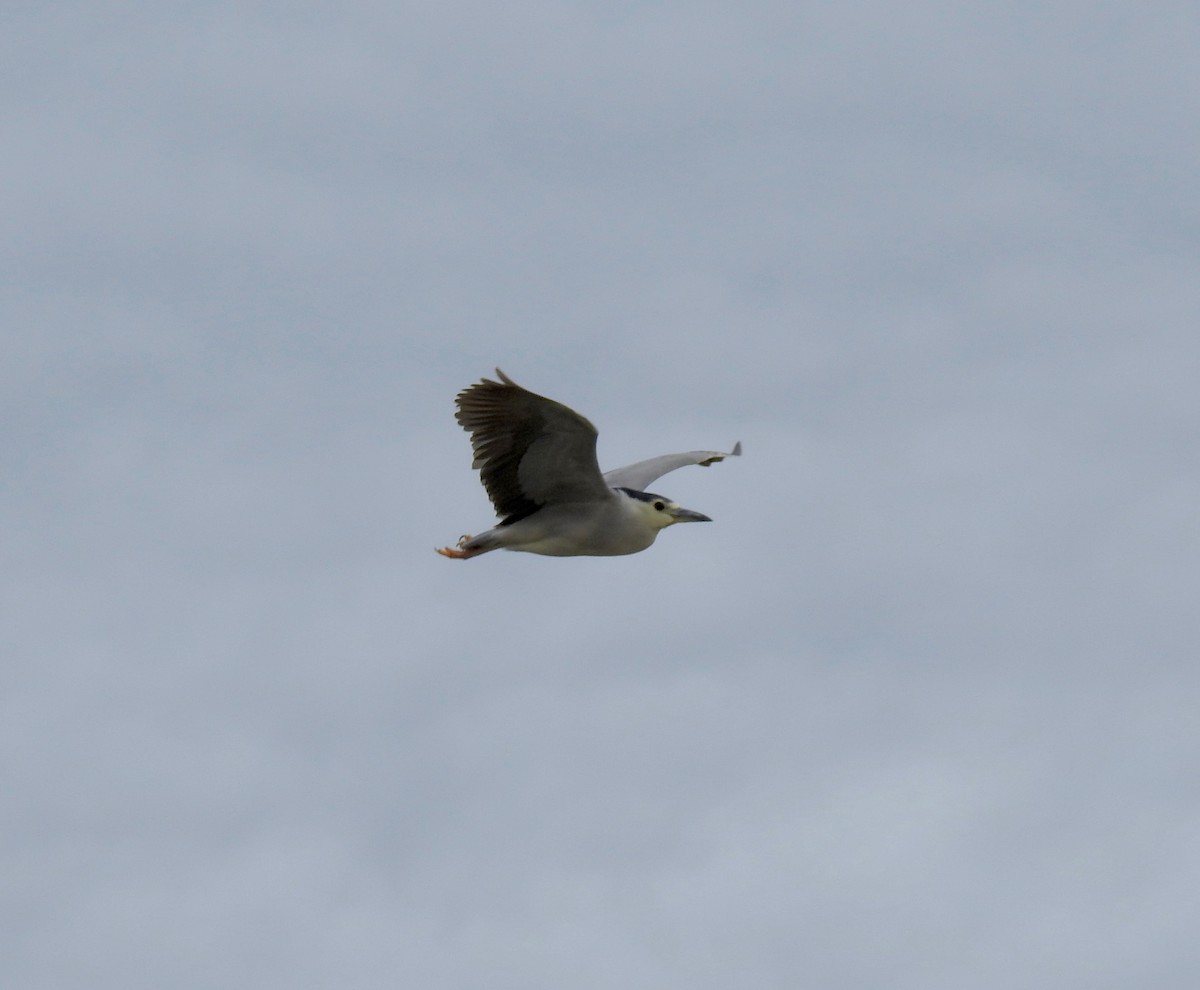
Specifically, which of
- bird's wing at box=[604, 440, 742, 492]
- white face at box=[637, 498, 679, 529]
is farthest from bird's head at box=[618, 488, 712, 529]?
bird's wing at box=[604, 440, 742, 492]

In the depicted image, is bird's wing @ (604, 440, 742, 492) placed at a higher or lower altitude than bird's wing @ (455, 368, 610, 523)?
higher

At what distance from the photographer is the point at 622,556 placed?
859 inches

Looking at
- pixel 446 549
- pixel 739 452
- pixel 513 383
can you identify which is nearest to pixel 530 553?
pixel 446 549

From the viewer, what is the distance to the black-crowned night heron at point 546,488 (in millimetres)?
19422

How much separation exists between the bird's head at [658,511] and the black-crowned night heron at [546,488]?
11mm

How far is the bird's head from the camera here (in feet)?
70.0

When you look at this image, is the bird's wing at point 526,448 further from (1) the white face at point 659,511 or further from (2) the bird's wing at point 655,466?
(2) the bird's wing at point 655,466

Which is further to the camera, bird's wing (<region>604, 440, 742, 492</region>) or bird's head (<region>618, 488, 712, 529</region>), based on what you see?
bird's wing (<region>604, 440, 742, 492</region>)

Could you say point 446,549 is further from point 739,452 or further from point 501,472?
point 739,452

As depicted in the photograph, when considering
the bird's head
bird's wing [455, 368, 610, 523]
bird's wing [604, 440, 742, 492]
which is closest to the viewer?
bird's wing [455, 368, 610, 523]

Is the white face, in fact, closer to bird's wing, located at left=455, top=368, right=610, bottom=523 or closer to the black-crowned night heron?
the black-crowned night heron

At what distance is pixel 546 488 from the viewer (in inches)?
812

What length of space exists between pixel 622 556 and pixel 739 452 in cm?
388

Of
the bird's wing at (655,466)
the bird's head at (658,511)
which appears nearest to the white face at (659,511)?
the bird's head at (658,511)
